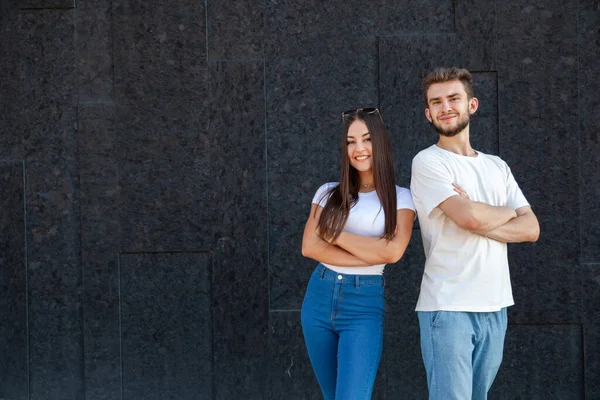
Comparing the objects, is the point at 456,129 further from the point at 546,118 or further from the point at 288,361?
the point at 288,361

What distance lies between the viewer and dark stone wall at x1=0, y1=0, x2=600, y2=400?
4.74 m

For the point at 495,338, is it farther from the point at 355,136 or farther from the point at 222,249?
the point at 222,249

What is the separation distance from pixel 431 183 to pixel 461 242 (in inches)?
10.9

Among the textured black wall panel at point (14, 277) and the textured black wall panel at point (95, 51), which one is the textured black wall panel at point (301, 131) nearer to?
the textured black wall panel at point (95, 51)

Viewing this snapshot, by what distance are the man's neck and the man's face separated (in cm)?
4

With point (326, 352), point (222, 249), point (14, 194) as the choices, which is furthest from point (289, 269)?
point (14, 194)

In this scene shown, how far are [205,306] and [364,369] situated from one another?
189 cm

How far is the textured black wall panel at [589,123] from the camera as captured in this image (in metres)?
4.71

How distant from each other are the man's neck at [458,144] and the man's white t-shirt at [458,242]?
0.06 m

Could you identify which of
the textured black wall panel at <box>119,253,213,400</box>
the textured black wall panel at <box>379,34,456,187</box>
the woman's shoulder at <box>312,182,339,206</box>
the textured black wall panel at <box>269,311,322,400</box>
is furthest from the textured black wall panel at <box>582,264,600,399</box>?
the textured black wall panel at <box>119,253,213,400</box>

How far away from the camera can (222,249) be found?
4.89 meters

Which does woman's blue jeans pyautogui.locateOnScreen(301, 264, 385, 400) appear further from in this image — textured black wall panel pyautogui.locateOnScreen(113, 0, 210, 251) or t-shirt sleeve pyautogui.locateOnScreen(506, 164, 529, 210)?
textured black wall panel pyautogui.locateOnScreen(113, 0, 210, 251)

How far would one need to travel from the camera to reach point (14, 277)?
502 cm

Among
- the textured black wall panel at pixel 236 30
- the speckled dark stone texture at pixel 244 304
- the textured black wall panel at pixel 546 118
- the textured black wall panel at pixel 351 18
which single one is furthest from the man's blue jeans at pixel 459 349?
the textured black wall panel at pixel 236 30
